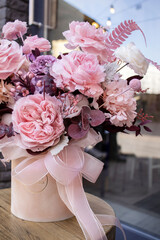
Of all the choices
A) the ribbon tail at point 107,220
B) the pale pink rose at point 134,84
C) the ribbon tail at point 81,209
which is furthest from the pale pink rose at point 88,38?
the ribbon tail at point 107,220

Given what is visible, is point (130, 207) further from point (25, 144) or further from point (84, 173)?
point (25, 144)

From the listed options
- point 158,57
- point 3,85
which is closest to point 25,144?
point 3,85

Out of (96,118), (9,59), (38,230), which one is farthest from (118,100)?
Answer: (38,230)

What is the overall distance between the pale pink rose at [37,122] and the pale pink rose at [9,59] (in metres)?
0.09

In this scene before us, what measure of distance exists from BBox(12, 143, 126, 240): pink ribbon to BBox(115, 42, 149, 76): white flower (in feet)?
0.88

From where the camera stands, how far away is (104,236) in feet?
2.08

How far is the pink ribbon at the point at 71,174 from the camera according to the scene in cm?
62

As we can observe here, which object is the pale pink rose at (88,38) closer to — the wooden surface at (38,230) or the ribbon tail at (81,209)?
the ribbon tail at (81,209)

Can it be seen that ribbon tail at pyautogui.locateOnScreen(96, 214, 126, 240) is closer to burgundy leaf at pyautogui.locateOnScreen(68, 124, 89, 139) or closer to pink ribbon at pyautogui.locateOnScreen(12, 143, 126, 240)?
pink ribbon at pyautogui.locateOnScreen(12, 143, 126, 240)

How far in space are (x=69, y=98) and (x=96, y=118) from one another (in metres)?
0.09

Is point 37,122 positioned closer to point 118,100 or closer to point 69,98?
point 69,98

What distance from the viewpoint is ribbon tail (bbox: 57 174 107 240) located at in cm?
62

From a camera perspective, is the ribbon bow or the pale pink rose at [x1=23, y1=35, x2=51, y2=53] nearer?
the ribbon bow

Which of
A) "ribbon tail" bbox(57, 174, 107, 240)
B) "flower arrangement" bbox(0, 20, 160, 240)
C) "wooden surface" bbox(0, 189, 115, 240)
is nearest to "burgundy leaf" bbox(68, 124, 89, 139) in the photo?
"flower arrangement" bbox(0, 20, 160, 240)
